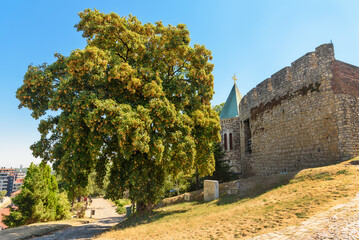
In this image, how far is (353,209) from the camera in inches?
252

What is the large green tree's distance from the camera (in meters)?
10.1

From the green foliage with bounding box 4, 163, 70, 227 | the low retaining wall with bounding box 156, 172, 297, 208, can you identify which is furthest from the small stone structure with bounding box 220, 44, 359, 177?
the green foliage with bounding box 4, 163, 70, 227

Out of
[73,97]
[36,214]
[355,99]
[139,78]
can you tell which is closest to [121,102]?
[139,78]

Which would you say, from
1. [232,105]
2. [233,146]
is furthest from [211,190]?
[232,105]

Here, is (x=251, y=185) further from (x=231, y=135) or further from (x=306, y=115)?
(x=231, y=135)

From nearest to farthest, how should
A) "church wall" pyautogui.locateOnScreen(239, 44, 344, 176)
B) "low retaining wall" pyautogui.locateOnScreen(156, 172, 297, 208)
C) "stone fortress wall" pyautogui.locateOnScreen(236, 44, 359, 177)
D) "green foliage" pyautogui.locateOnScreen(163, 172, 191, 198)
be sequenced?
"stone fortress wall" pyautogui.locateOnScreen(236, 44, 359, 177) < "low retaining wall" pyautogui.locateOnScreen(156, 172, 297, 208) < "church wall" pyautogui.locateOnScreen(239, 44, 344, 176) < "green foliage" pyautogui.locateOnScreen(163, 172, 191, 198)

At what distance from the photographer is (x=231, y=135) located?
25141 mm

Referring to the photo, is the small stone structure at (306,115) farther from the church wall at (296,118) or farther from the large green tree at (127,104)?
the large green tree at (127,104)

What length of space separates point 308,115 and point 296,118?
925 millimetres

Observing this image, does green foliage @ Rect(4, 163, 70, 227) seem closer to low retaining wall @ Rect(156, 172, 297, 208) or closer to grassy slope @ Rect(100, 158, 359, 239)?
grassy slope @ Rect(100, 158, 359, 239)

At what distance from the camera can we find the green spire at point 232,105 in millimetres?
26141

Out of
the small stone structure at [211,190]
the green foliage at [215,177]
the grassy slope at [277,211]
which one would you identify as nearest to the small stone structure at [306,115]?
the grassy slope at [277,211]

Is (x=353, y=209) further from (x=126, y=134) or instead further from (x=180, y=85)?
(x=180, y=85)

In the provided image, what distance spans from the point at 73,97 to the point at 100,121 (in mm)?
2050
